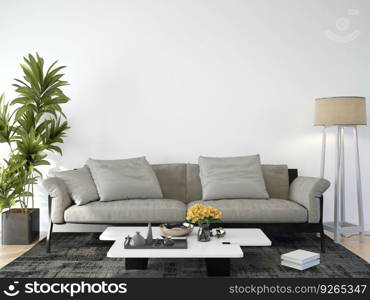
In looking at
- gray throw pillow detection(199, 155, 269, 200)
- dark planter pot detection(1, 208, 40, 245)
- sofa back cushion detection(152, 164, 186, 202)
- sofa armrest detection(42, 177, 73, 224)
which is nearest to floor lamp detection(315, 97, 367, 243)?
gray throw pillow detection(199, 155, 269, 200)

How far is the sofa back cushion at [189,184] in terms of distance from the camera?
449 centimetres

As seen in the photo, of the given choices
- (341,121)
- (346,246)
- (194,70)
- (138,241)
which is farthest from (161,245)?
(194,70)

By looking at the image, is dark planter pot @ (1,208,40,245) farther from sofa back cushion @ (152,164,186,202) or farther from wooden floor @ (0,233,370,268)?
sofa back cushion @ (152,164,186,202)

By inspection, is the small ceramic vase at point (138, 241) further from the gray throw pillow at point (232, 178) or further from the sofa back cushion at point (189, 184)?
the sofa back cushion at point (189, 184)

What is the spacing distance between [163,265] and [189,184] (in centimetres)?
125

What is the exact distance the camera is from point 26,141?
4.15 m

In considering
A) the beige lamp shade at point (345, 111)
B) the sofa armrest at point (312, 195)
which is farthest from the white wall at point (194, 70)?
the sofa armrest at point (312, 195)

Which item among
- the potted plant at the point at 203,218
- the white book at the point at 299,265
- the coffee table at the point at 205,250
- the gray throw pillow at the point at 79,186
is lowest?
the white book at the point at 299,265

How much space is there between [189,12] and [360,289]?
353 cm

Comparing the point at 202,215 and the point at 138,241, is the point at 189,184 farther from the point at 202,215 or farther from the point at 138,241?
the point at 138,241

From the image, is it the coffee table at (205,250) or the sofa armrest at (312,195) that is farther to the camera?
the sofa armrest at (312,195)

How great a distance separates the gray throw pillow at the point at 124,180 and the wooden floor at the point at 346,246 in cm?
92

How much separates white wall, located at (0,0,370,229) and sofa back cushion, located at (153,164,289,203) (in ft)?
1.20

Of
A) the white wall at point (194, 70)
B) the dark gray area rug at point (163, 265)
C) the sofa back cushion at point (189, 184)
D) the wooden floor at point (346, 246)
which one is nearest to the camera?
the dark gray area rug at point (163, 265)
